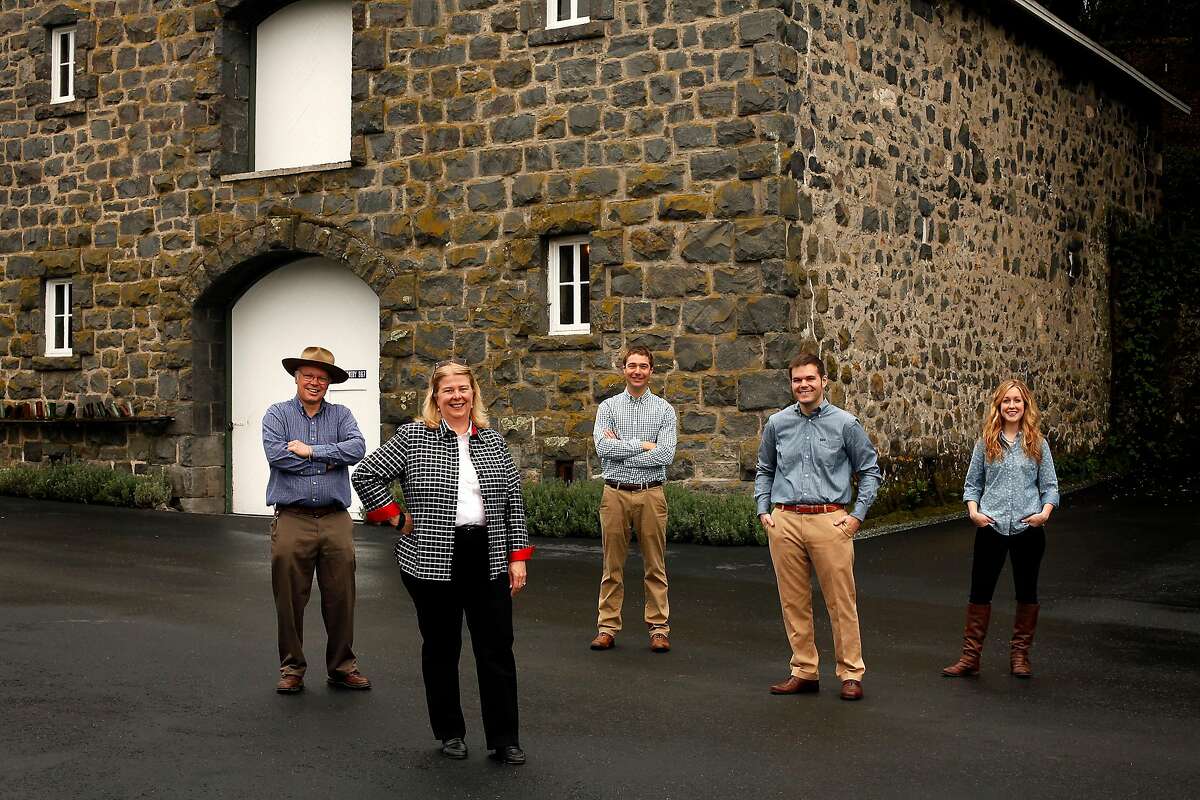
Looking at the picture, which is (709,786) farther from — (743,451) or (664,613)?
(743,451)

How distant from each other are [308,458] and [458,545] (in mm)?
1540

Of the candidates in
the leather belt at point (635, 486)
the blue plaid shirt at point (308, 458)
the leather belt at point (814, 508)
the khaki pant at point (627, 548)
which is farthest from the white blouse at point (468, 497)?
the leather belt at point (635, 486)

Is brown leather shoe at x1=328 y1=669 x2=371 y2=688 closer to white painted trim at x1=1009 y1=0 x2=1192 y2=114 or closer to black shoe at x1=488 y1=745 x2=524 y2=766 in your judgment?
black shoe at x1=488 y1=745 x2=524 y2=766

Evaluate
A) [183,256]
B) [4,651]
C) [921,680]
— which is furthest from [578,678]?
[183,256]

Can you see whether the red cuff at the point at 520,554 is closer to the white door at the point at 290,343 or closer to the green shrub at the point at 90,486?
the white door at the point at 290,343

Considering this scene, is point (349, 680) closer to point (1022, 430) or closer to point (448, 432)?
point (448, 432)

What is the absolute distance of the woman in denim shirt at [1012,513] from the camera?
849 cm

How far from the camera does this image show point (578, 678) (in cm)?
829

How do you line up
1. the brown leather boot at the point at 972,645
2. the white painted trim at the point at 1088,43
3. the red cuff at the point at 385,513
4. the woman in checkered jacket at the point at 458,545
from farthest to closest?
the white painted trim at the point at 1088,43 → the brown leather boot at the point at 972,645 → the red cuff at the point at 385,513 → the woman in checkered jacket at the point at 458,545

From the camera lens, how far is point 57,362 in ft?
63.8

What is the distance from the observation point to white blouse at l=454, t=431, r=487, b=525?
21.9ft

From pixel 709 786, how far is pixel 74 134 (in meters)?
16.0

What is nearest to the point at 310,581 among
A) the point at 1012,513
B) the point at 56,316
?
the point at 1012,513

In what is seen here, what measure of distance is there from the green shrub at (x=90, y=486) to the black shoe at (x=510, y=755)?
12656mm
